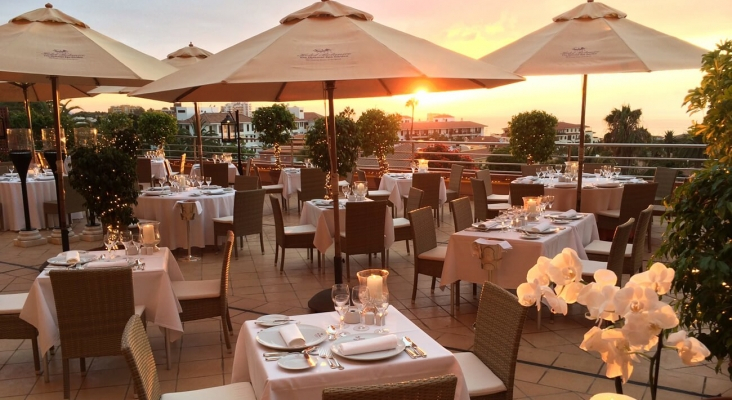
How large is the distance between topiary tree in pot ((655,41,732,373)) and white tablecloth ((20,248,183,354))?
310 centimetres

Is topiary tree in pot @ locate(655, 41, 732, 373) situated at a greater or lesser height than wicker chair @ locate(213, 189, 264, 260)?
greater

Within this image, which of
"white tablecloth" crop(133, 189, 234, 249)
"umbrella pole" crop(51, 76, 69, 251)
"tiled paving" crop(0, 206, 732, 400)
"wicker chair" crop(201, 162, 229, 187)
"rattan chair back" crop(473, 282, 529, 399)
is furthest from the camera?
"wicker chair" crop(201, 162, 229, 187)

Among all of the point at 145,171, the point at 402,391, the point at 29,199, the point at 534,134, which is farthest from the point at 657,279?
the point at 145,171

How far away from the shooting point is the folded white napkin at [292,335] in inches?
104

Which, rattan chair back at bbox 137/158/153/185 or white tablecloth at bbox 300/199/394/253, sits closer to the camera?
white tablecloth at bbox 300/199/394/253

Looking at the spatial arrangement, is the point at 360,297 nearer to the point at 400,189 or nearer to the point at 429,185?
the point at 429,185

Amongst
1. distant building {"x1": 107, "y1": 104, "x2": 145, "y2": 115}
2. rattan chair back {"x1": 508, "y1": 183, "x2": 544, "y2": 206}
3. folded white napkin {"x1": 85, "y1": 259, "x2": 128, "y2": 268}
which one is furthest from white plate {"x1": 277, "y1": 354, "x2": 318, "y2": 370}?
distant building {"x1": 107, "y1": 104, "x2": 145, "y2": 115}

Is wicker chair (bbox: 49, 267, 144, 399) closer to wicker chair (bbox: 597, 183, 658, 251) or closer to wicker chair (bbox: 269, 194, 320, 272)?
wicker chair (bbox: 269, 194, 320, 272)

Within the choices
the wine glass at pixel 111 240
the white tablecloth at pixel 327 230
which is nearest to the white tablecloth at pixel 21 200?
the white tablecloth at pixel 327 230

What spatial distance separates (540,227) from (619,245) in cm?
70

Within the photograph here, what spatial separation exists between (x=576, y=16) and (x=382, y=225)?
2949mm

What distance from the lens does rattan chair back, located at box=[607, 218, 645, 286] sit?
4.42m

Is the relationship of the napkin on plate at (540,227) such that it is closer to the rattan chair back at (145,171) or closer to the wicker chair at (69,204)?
the wicker chair at (69,204)

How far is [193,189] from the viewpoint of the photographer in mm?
8078
